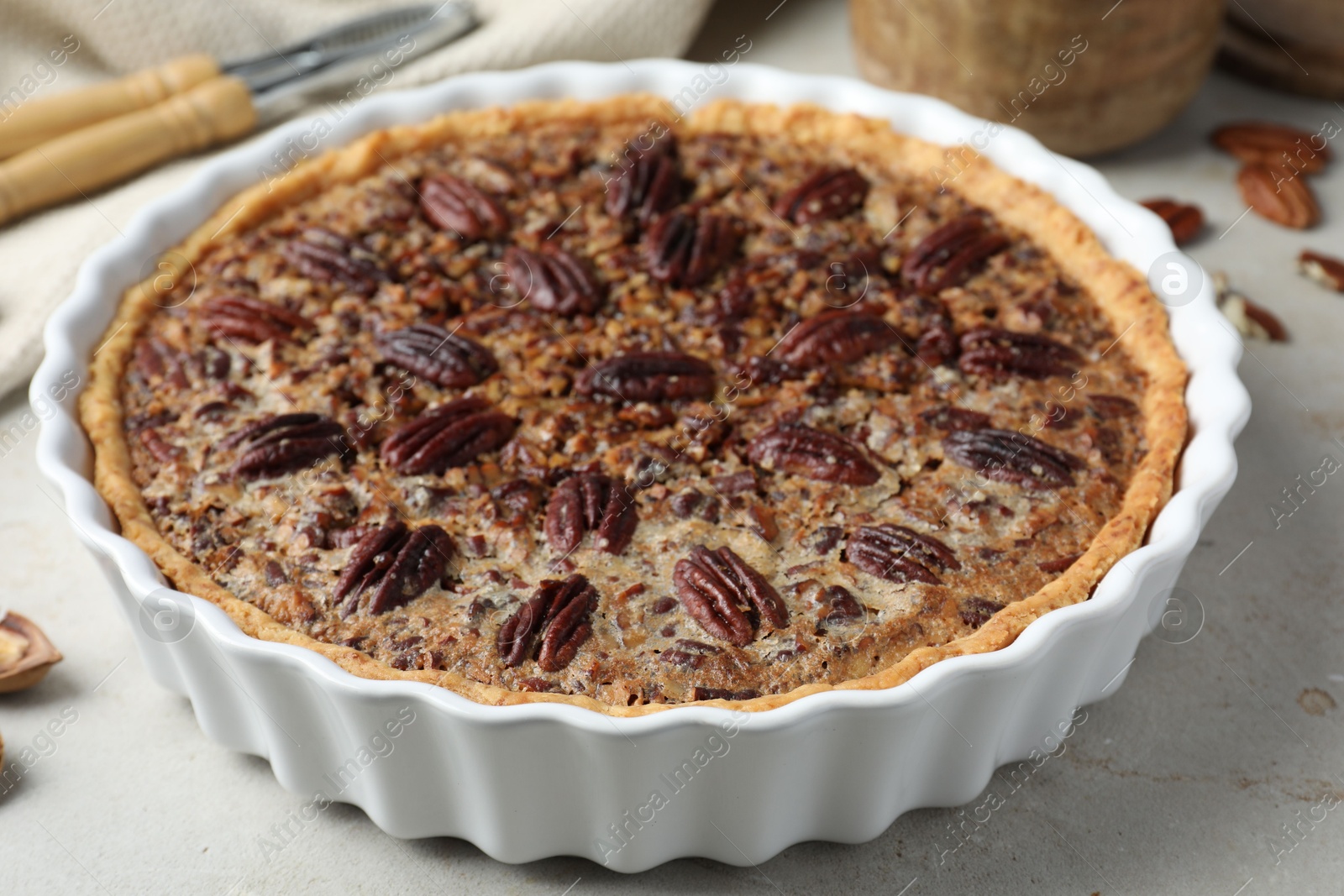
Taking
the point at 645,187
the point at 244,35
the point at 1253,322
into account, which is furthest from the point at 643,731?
the point at 244,35

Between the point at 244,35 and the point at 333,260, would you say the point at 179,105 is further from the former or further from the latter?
the point at 333,260

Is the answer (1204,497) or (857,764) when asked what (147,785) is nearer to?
(857,764)

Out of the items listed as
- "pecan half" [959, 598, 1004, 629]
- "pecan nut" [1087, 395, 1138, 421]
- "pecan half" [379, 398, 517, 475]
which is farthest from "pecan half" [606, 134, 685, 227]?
"pecan half" [959, 598, 1004, 629]

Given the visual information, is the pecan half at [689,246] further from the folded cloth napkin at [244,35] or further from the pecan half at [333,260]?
the folded cloth napkin at [244,35]

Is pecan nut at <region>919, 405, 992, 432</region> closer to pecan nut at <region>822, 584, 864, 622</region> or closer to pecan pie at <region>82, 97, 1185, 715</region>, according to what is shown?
pecan pie at <region>82, 97, 1185, 715</region>

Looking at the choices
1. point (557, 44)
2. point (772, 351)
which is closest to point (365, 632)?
Answer: point (772, 351)

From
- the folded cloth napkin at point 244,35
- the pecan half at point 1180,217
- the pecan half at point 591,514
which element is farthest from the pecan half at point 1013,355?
the folded cloth napkin at point 244,35
